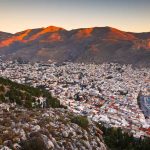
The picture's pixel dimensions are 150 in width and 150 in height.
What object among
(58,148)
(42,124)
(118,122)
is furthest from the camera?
(118,122)

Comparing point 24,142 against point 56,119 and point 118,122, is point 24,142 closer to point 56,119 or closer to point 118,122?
point 56,119

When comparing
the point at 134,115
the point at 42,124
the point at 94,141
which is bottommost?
the point at 134,115

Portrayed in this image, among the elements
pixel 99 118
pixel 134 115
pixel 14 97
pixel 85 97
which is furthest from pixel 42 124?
pixel 85 97

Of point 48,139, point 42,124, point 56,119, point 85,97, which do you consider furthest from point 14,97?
point 85,97

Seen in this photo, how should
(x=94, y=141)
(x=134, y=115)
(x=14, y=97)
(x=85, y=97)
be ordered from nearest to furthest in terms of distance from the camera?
(x=94, y=141)
(x=14, y=97)
(x=134, y=115)
(x=85, y=97)

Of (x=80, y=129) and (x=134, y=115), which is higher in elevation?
(x=80, y=129)

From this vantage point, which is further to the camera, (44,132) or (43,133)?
(44,132)

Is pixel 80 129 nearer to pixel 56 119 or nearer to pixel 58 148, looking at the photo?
pixel 56 119

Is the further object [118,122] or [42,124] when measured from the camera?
[118,122]
